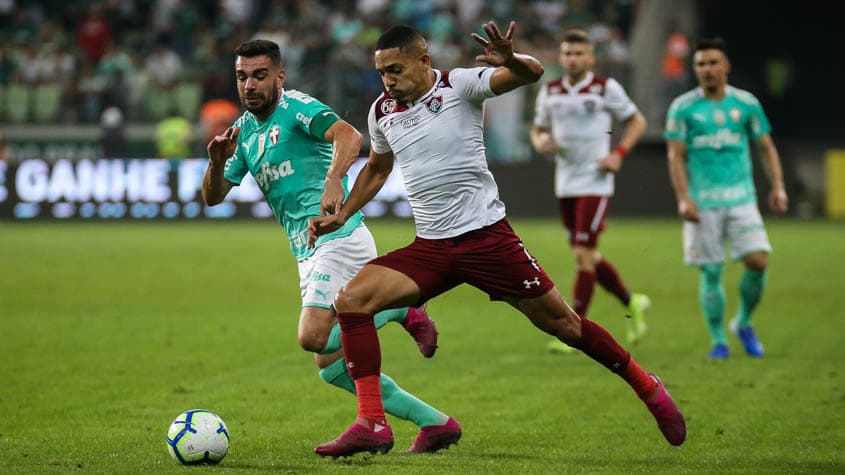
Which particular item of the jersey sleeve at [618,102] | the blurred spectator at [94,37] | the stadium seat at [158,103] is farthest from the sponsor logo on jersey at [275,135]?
the blurred spectator at [94,37]

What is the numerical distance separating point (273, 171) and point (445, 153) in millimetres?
1111

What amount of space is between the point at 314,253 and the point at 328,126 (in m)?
0.67

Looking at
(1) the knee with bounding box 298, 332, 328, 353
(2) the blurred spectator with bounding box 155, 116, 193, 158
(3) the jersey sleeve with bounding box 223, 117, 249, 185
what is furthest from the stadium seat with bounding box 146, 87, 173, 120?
(1) the knee with bounding box 298, 332, 328, 353

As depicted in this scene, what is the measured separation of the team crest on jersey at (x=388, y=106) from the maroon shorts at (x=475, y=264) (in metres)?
0.66

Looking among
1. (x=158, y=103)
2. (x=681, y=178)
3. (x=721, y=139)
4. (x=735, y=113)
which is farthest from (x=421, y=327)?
(x=158, y=103)

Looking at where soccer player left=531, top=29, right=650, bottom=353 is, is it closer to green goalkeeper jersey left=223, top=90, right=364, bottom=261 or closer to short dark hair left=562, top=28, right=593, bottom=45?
short dark hair left=562, top=28, right=593, bottom=45

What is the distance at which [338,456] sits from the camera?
6.25 meters

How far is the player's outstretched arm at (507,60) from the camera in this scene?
581 centimetres

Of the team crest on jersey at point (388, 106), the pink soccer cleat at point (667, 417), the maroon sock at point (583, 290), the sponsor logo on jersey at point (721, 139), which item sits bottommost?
the maroon sock at point (583, 290)

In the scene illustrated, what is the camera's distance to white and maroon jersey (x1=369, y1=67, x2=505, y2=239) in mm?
6316

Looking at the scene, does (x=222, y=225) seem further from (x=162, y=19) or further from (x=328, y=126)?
(x=328, y=126)

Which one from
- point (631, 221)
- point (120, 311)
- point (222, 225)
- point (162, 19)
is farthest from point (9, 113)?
point (120, 311)

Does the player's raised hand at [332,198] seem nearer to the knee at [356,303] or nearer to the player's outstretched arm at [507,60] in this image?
the knee at [356,303]

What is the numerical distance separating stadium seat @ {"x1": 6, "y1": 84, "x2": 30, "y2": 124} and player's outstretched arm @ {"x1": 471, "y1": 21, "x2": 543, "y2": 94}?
25460 mm
